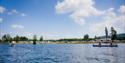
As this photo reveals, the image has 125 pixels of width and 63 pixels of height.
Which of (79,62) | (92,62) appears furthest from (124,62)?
(79,62)

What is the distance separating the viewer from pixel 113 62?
2085 inches

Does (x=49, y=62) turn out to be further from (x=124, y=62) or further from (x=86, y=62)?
(x=124, y=62)

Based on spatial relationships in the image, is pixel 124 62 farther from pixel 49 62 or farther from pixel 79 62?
pixel 49 62

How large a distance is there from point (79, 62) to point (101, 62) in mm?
5587

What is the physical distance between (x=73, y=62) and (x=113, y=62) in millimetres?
10095

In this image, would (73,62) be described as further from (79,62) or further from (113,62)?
(113,62)

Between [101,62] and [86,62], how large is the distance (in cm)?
379

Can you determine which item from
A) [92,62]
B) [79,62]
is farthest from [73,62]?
[92,62]

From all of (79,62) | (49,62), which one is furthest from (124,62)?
(49,62)

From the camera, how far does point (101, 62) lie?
5325 cm

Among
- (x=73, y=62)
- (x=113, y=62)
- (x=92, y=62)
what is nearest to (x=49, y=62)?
(x=73, y=62)

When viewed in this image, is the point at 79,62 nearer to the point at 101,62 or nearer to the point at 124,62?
the point at 101,62

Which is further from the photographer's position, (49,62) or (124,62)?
(49,62)

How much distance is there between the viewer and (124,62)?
51.9 metres
